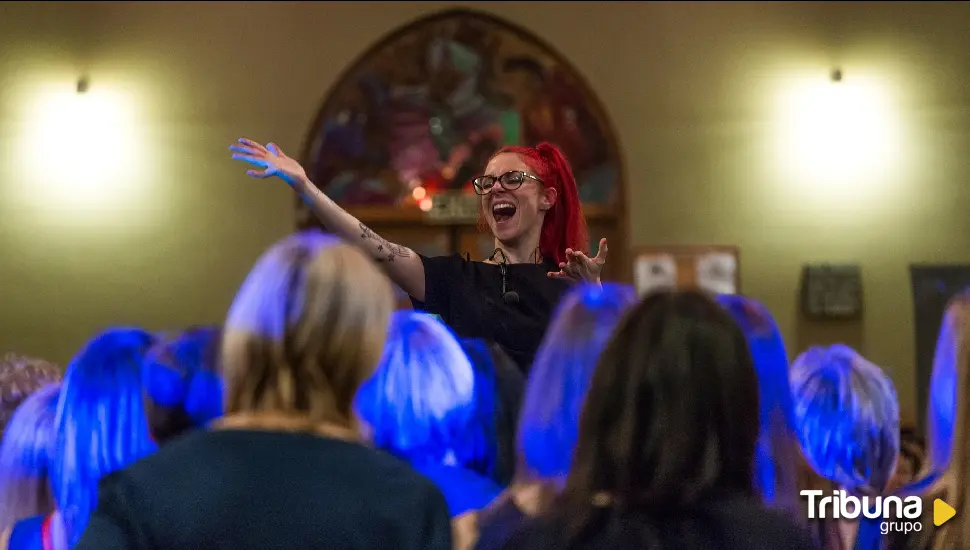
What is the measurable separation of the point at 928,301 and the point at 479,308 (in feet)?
14.5

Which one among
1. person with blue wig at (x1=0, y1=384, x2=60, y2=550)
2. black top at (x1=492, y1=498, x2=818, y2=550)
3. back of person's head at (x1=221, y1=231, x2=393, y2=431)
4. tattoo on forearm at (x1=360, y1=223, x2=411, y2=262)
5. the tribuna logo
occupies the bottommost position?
the tribuna logo

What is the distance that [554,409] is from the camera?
4.79ft

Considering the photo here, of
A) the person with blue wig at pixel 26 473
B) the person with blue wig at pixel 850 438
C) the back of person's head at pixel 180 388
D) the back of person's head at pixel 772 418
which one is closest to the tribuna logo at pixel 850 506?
the person with blue wig at pixel 850 438

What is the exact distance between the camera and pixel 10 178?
5.92 metres

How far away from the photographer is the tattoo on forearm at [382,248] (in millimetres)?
2420

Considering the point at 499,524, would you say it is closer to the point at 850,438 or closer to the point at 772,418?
the point at 772,418

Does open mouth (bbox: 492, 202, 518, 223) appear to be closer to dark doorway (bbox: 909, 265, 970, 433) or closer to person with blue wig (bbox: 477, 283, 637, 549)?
person with blue wig (bbox: 477, 283, 637, 549)

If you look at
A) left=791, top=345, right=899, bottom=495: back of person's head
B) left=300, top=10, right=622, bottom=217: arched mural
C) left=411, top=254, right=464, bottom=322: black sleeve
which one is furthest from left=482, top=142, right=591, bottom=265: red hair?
left=300, top=10, right=622, bottom=217: arched mural

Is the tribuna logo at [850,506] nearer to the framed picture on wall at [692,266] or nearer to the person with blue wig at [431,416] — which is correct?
the person with blue wig at [431,416]

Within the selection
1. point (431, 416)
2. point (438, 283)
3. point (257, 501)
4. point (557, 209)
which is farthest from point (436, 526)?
point (557, 209)

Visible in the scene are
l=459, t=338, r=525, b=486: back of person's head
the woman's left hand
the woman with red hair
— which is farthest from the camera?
the woman's left hand

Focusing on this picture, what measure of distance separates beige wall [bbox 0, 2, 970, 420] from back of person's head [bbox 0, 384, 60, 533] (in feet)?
13.8

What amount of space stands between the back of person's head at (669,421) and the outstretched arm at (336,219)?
3.86ft

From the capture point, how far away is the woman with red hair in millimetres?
2395
